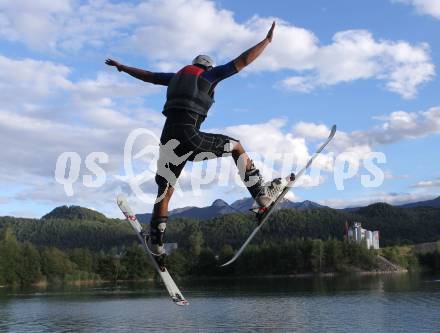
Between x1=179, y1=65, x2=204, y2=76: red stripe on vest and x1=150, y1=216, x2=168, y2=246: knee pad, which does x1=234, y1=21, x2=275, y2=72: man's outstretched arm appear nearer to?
x1=179, y1=65, x2=204, y2=76: red stripe on vest

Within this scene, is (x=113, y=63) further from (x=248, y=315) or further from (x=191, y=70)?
(x=248, y=315)

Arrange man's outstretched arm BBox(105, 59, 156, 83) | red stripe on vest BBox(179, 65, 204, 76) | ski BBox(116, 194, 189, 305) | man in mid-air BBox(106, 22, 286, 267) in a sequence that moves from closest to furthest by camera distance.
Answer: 1. man in mid-air BBox(106, 22, 286, 267)
2. red stripe on vest BBox(179, 65, 204, 76)
3. man's outstretched arm BBox(105, 59, 156, 83)
4. ski BBox(116, 194, 189, 305)

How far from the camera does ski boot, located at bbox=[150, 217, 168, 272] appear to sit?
7312 millimetres

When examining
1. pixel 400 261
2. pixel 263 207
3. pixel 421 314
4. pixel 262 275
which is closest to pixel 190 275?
pixel 262 275

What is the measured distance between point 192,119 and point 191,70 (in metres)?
0.62

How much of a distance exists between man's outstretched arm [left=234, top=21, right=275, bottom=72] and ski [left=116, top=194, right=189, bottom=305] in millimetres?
3013

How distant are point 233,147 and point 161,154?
2.99 ft

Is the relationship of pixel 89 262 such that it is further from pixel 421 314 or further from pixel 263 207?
pixel 263 207

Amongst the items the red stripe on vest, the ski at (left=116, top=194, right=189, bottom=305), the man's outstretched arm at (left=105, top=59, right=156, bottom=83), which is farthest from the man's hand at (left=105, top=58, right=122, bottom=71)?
the ski at (left=116, top=194, right=189, bottom=305)

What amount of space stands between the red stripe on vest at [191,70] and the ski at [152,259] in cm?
265

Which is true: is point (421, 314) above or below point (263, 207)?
below

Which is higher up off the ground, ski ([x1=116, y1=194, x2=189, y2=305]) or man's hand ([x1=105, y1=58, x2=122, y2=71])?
man's hand ([x1=105, y1=58, x2=122, y2=71])

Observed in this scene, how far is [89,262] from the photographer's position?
14738 cm

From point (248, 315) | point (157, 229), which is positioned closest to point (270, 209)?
point (157, 229)
